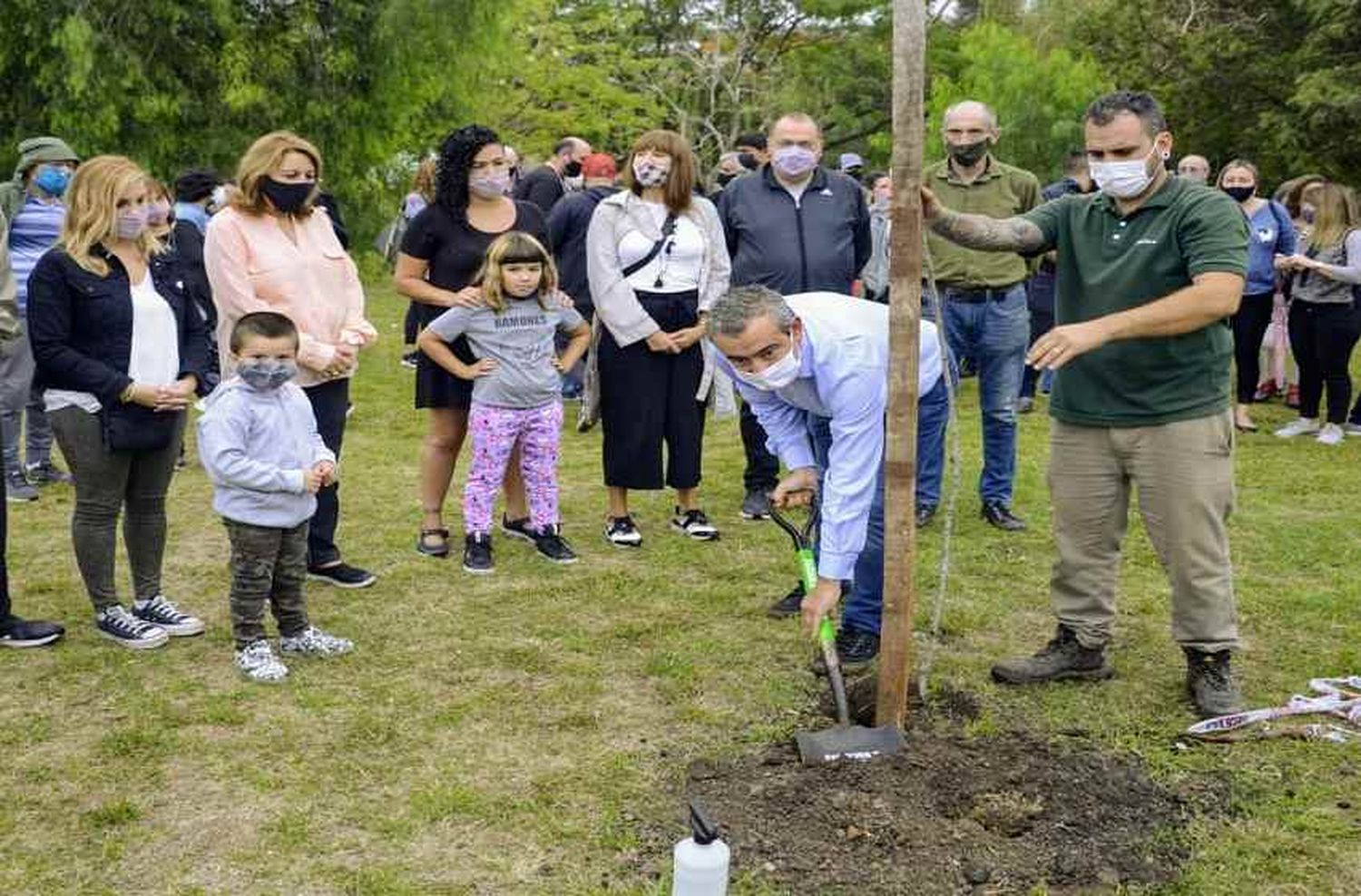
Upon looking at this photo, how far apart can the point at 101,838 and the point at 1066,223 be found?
358 centimetres

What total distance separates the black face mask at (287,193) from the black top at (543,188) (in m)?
5.04

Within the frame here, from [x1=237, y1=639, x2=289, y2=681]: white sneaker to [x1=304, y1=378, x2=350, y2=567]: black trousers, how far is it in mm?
770

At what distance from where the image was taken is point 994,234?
4375mm

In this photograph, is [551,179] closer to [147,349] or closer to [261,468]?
[147,349]

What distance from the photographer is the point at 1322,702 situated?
431cm

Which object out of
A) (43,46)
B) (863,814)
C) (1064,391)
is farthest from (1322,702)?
(43,46)

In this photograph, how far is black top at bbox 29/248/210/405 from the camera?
4426 mm

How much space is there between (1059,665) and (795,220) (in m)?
2.60

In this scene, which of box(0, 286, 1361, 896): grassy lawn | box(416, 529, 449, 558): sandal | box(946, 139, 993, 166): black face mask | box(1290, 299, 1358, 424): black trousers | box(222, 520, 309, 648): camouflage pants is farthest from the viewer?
box(1290, 299, 1358, 424): black trousers

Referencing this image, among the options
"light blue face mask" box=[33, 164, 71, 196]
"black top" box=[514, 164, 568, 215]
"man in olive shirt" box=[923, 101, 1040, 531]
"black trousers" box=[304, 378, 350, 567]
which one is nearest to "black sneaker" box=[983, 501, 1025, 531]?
"man in olive shirt" box=[923, 101, 1040, 531]

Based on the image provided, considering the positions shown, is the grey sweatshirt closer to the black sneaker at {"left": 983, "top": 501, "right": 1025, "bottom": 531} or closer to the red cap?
the black sneaker at {"left": 983, "top": 501, "right": 1025, "bottom": 531}

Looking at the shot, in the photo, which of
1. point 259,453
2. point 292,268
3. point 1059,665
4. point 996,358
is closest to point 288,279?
point 292,268

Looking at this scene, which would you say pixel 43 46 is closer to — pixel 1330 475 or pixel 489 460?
pixel 489 460

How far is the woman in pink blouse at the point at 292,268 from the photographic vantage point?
16.3 ft
